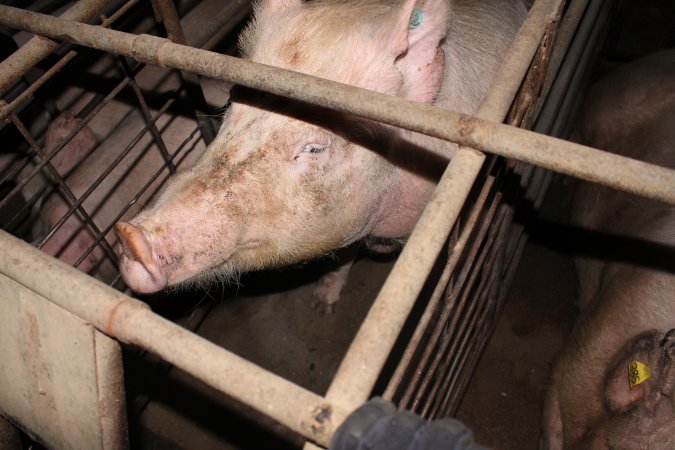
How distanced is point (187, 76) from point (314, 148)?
136 centimetres

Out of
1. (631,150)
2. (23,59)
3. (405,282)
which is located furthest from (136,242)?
(631,150)

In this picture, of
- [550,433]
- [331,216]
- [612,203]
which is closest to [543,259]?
[612,203]

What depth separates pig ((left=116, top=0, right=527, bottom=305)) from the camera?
1785 millimetres

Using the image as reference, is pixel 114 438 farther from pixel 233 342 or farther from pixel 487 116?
pixel 233 342

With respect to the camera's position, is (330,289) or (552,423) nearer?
(552,423)

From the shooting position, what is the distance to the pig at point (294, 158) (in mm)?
1785

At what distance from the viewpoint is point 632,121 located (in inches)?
139

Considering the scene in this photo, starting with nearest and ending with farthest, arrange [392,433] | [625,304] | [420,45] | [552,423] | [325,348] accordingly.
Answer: [392,433], [420,45], [625,304], [552,423], [325,348]

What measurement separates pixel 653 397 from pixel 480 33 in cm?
196

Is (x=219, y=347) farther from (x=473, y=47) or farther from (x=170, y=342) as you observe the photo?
(x=473, y=47)

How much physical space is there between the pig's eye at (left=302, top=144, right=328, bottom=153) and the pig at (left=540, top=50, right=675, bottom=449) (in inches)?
62.9

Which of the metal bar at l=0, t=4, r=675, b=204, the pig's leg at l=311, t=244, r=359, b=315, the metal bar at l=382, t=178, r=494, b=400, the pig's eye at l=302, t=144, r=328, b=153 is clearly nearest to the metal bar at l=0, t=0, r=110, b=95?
the metal bar at l=0, t=4, r=675, b=204

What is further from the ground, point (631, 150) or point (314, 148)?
point (631, 150)

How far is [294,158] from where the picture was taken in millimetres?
1934
